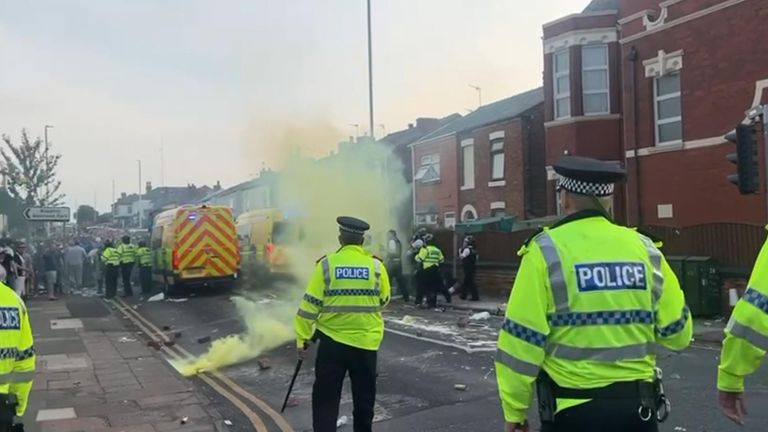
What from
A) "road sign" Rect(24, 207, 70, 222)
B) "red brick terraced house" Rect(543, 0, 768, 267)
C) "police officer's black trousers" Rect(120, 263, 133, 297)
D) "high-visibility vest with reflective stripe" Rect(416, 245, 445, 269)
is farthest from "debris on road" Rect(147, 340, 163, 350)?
"police officer's black trousers" Rect(120, 263, 133, 297)

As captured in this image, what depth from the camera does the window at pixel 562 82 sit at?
22.2 meters

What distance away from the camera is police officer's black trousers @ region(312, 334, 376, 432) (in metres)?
5.34

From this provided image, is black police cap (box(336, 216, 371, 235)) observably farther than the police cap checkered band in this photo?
Yes

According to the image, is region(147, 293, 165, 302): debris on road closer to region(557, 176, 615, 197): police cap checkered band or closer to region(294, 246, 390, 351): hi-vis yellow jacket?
region(294, 246, 390, 351): hi-vis yellow jacket

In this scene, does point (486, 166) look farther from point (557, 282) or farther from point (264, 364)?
point (557, 282)

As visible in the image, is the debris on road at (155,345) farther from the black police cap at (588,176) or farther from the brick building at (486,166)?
the brick building at (486,166)

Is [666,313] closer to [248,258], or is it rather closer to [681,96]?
[681,96]

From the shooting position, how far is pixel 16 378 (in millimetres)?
3904

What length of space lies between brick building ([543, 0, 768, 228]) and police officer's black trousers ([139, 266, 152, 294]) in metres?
12.7

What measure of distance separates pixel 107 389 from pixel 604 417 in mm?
7290

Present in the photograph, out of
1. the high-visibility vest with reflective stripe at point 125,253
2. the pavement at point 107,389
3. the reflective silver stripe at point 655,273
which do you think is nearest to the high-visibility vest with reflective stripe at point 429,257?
the pavement at point 107,389

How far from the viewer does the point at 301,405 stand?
7.95m

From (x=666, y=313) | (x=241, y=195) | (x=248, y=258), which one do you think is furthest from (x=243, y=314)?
(x=241, y=195)

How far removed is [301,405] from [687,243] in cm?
1001
